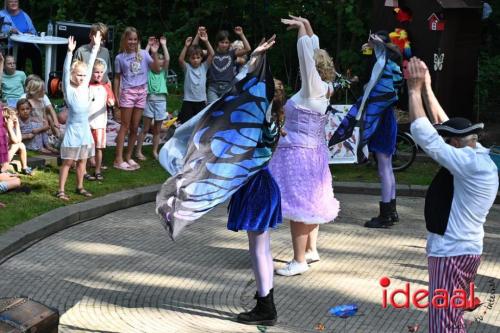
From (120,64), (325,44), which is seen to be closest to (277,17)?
(325,44)

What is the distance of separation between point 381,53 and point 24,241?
4142mm

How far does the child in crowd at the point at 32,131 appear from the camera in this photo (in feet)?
41.0

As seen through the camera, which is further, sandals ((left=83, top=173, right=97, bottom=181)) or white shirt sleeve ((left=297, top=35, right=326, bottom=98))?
sandals ((left=83, top=173, right=97, bottom=181))

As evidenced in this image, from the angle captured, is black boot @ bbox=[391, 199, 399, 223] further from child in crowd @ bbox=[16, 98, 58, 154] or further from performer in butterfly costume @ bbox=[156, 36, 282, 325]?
child in crowd @ bbox=[16, 98, 58, 154]

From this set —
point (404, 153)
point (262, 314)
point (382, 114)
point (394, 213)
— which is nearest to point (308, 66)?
point (382, 114)

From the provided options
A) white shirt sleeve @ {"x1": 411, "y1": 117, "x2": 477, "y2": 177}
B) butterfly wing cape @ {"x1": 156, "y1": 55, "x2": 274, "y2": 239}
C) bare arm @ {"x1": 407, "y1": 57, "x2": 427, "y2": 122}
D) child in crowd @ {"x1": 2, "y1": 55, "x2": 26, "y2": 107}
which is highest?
bare arm @ {"x1": 407, "y1": 57, "x2": 427, "y2": 122}

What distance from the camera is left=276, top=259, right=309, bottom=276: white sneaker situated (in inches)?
345

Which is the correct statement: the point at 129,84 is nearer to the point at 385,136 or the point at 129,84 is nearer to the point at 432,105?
the point at 385,136

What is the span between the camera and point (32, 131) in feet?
41.6

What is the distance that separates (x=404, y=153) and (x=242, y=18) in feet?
28.9

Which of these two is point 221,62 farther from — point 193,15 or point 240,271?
point 193,15

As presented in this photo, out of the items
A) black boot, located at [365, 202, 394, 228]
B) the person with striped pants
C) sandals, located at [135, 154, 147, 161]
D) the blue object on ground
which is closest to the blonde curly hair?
the blue object on ground

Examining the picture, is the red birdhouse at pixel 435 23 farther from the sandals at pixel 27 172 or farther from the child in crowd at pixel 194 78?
the sandals at pixel 27 172

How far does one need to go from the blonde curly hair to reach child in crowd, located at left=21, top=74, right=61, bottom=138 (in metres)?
5.07
